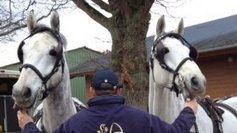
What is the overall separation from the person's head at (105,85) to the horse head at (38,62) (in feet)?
2.47

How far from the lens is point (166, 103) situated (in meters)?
5.36

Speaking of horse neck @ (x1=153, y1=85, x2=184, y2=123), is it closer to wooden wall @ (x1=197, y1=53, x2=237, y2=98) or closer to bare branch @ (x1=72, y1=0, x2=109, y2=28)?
bare branch @ (x1=72, y1=0, x2=109, y2=28)

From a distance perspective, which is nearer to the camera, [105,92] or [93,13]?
[105,92]

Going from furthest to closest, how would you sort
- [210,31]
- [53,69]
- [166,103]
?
[210,31] → [166,103] → [53,69]

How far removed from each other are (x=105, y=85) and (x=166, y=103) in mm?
1782

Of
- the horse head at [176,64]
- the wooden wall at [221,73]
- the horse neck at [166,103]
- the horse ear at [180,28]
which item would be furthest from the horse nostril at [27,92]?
the wooden wall at [221,73]

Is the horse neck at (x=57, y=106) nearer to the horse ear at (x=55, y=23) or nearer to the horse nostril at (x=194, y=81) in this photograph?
the horse ear at (x=55, y=23)

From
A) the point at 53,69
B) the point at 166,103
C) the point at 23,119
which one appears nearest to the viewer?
the point at 23,119

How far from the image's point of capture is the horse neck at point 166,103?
5.33 meters

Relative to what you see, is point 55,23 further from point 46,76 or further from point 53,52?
point 46,76

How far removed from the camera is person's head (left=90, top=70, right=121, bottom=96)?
369 centimetres

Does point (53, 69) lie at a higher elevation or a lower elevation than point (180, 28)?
lower

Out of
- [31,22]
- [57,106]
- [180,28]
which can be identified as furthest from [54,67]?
[180,28]

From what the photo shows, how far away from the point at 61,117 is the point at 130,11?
568cm
